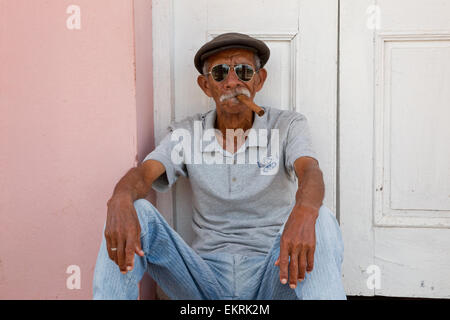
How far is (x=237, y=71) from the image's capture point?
1748 millimetres

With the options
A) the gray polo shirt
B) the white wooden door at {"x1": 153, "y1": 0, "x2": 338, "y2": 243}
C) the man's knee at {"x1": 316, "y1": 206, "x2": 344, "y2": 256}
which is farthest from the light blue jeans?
the white wooden door at {"x1": 153, "y1": 0, "x2": 338, "y2": 243}

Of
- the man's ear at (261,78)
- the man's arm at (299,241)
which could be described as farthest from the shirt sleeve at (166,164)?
the man's arm at (299,241)

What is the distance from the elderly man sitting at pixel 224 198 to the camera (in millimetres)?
1374

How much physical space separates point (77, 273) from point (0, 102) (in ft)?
2.68

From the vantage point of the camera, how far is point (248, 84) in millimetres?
1764

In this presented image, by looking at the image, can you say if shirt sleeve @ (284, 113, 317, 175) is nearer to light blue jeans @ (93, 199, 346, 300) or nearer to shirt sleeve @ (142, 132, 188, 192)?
light blue jeans @ (93, 199, 346, 300)

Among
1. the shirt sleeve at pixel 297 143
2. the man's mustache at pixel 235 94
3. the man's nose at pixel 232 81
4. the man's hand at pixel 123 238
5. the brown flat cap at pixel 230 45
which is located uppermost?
the brown flat cap at pixel 230 45

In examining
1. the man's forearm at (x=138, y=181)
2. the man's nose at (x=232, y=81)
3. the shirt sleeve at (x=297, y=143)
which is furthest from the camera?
the man's nose at (x=232, y=81)

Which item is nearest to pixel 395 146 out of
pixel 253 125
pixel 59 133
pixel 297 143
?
pixel 297 143

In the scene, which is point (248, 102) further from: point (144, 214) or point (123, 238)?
point (123, 238)

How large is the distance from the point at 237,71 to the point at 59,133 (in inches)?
31.9

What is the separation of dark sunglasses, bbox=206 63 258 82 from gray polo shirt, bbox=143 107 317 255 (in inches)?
7.8

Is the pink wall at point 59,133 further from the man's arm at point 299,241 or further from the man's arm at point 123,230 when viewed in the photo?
the man's arm at point 299,241
